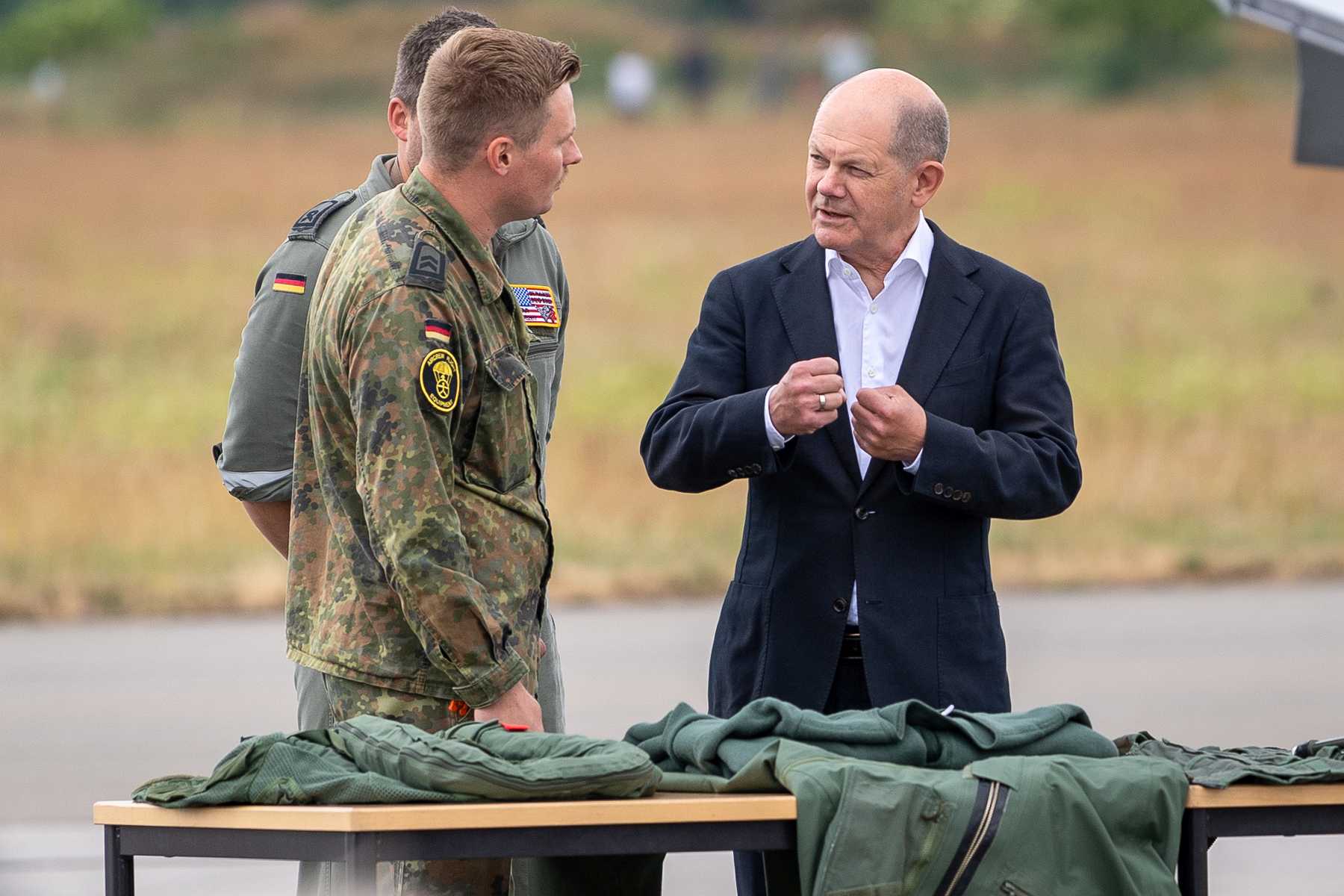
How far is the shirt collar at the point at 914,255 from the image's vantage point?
348 centimetres

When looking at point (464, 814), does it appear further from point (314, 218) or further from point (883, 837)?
point (314, 218)

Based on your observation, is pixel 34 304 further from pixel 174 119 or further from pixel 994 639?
pixel 994 639

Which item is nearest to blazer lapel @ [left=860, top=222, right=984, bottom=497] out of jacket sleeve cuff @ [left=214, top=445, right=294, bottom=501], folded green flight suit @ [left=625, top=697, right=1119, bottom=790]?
folded green flight suit @ [left=625, top=697, right=1119, bottom=790]

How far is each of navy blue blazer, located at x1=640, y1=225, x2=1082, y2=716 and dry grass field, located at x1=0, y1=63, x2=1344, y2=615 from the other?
8467mm

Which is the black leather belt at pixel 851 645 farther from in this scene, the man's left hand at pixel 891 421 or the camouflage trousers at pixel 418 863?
the camouflage trousers at pixel 418 863

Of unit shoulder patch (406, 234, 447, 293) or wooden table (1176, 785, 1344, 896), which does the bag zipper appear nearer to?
wooden table (1176, 785, 1344, 896)

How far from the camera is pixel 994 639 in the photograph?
3449 millimetres

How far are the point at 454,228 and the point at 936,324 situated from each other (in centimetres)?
97

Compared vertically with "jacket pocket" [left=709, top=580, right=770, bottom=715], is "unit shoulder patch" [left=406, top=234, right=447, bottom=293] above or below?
above

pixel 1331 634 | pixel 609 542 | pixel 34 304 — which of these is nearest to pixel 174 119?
pixel 34 304

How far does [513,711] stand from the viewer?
2.91 metres

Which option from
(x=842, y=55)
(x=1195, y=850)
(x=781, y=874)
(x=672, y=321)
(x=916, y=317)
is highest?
(x=842, y=55)

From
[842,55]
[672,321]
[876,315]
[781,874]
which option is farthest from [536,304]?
[842,55]

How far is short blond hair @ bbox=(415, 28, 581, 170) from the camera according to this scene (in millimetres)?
2893
